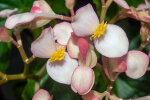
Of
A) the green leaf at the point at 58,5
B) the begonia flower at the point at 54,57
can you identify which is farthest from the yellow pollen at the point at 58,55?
the green leaf at the point at 58,5

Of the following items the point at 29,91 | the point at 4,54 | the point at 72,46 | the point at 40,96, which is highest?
the point at 72,46

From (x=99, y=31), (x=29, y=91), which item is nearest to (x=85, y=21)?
(x=99, y=31)

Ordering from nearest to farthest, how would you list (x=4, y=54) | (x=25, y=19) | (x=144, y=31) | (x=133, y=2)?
(x=25, y=19) → (x=144, y=31) → (x=133, y=2) → (x=4, y=54)

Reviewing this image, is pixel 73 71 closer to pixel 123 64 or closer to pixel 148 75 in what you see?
pixel 123 64

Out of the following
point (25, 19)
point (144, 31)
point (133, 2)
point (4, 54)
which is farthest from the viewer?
point (4, 54)

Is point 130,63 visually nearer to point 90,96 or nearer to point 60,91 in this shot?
point 90,96

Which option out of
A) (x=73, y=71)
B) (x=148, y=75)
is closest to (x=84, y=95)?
(x=73, y=71)

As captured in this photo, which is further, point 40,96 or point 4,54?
point 4,54
